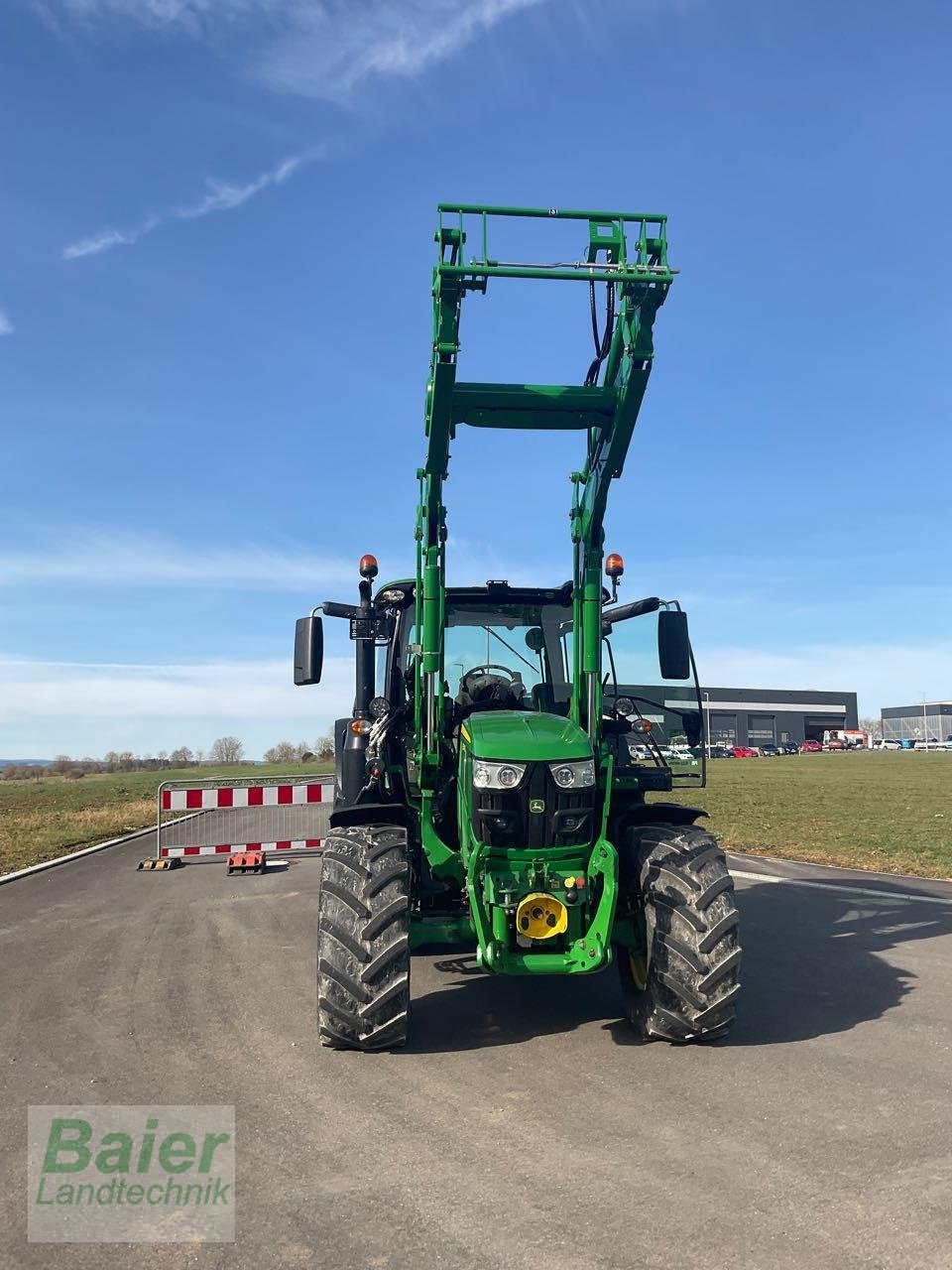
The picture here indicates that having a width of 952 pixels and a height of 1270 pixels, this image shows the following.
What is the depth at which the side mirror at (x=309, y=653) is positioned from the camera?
746 cm

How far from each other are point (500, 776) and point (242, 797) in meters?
9.29

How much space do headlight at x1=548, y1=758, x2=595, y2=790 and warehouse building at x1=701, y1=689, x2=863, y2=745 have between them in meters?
93.6

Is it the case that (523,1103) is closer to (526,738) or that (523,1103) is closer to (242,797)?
(526,738)

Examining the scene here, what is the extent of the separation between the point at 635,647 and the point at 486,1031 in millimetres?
3021

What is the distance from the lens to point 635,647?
7508 mm

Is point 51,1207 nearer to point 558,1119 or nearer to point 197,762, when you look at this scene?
point 558,1119

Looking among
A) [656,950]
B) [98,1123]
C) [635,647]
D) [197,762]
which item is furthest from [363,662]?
[197,762]

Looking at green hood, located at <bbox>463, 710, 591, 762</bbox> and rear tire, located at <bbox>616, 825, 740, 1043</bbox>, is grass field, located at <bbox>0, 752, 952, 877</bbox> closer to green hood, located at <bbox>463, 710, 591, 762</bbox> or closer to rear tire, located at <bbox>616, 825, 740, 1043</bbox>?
rear tire, located at <bbox>616, 825, 740, 1043</bbox>

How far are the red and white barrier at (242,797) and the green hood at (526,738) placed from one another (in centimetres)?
841

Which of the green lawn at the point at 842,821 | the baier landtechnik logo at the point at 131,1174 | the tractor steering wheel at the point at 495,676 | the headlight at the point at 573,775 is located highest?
the tractor steering wheel at the point at 495,676

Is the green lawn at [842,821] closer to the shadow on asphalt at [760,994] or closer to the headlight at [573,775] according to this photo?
the shadow on asphalt at [760,994]

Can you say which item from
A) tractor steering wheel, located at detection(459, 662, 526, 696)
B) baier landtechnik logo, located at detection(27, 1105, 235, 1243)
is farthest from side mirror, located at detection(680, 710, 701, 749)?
baier landtechnik logo, located at detection(27, 1105, 235, 1243)

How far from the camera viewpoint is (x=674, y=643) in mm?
7207

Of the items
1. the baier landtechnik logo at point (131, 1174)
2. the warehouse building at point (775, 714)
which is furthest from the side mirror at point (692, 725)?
the warehouse building at point (775, 714)
